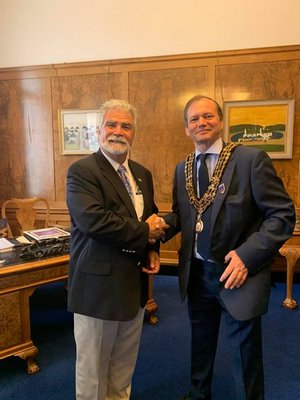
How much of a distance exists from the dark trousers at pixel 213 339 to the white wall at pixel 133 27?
3046 millimetres

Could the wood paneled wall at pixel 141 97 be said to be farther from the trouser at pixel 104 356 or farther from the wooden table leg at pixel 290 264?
the trouser at pixel 104 356

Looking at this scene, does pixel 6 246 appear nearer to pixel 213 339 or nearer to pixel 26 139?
pixel 213 339

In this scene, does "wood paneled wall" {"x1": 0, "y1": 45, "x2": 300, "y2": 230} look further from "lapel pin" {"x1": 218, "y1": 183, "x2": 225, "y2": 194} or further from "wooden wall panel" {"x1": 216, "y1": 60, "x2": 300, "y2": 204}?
"lapel pin" {"x1": 218, "y1": 183, "x2": 225, "y2": 194}

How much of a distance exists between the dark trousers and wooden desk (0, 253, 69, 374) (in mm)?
1038

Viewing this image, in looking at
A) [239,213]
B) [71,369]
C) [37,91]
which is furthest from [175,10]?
[71,369]

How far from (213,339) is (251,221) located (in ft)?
2.22

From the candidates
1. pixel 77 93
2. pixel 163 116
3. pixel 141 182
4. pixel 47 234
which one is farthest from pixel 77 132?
pixel 141 182

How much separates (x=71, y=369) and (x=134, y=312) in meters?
0.99

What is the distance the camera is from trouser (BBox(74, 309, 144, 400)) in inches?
54.3

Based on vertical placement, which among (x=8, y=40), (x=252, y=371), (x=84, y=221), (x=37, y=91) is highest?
(x=8, y=40)

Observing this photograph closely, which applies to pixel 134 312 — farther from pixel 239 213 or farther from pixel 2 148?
pixel 2 148

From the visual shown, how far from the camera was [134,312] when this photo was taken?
Result: 1.38 meters

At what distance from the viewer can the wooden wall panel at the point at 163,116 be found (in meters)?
3.66

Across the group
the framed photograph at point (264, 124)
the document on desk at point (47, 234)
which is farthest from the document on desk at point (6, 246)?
the framed photograph at point (264, 124)
